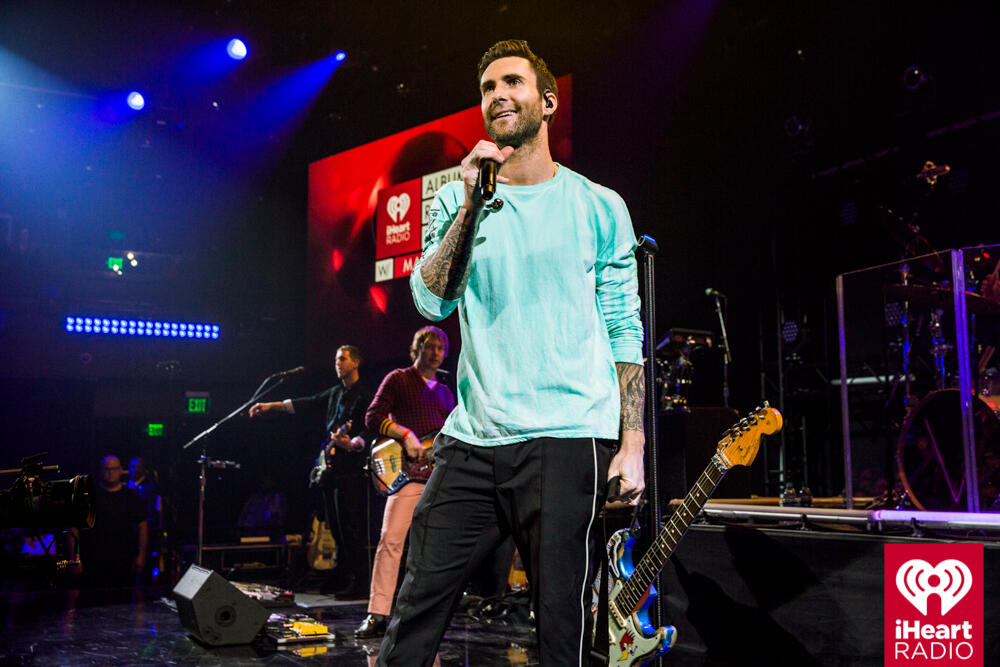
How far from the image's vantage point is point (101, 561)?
386 inches

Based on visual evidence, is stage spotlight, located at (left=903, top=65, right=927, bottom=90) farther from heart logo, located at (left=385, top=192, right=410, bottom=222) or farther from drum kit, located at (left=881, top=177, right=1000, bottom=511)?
heart logo, located at (left=385, top=192, right=410, bottom=222)

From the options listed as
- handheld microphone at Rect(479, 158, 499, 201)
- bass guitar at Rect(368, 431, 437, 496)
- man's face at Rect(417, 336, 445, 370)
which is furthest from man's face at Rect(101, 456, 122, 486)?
handheld microphone at Rect(479, 158, 499, 201)

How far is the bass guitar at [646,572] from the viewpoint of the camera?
350 centimetres

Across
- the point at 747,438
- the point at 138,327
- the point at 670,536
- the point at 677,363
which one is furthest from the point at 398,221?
the point at 670,536

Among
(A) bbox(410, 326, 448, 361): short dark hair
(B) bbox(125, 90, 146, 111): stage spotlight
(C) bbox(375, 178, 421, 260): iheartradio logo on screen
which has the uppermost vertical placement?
(B) bbox(125, 90, 146, 111): stage spotlight

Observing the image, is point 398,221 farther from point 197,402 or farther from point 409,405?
point 197,402

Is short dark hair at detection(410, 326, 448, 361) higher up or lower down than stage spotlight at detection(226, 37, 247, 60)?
lower down

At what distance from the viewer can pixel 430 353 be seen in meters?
6.17

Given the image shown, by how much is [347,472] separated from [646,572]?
5006 millimetres

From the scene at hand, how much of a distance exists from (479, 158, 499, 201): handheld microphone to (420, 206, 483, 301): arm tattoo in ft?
0.38

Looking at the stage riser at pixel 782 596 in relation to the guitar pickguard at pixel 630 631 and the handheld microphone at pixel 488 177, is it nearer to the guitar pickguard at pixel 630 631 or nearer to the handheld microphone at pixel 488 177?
the guitar pickguard at pixel 630 631

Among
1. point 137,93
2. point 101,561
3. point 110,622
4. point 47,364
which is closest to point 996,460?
point 110,622

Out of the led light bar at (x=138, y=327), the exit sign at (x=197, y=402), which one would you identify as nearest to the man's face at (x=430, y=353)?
the exit sign at (x=197, y=402)

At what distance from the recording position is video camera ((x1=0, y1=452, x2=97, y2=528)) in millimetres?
2551
